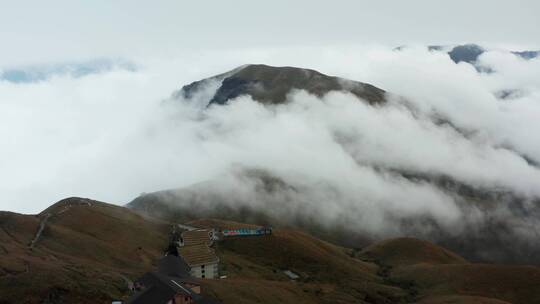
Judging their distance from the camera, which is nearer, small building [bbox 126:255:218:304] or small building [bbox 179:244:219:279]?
small building [bbox 126:255:218:304]

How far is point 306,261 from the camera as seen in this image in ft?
432

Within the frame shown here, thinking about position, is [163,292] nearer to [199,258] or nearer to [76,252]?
[76,252]

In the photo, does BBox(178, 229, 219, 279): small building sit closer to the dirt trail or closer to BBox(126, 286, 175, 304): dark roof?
the dirt trail

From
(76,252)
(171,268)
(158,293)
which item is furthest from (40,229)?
(158,293)

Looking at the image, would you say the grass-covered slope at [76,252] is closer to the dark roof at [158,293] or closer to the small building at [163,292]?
the small building at [163,292]

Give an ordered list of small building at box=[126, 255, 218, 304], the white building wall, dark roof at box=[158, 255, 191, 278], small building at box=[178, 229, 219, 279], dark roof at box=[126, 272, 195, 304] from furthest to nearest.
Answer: small building at box=[178, 229, 219, 279]
the white building wall
dark roof at box=[158, 255, 191, 278]
small building at box=[126, 255, 218, 304]
dark roof at box=[126, 272, 195, 304]

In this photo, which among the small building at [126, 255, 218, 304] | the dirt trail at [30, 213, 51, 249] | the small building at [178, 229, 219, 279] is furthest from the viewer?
the small building at [178, 229, 219, 279]

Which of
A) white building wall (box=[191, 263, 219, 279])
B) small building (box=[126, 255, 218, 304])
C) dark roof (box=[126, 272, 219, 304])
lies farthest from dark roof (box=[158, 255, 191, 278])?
white building wall (box=[191, 263, 219, 279])

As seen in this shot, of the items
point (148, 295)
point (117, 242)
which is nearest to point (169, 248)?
point (117, 242)

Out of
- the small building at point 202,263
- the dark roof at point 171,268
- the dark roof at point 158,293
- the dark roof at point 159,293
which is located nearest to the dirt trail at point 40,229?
the dark roof at point 171,268

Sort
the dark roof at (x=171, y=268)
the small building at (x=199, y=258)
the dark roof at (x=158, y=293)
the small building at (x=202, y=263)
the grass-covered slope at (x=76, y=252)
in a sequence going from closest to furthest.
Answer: the dark roof at (x=158, y=293)
the grass-covered slope at (x=76, y=252)
the dark roof at (x=171, y=268)
the small building at (x=202, y=263)
the small building at (x=199, y=258)

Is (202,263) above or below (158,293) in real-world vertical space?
below

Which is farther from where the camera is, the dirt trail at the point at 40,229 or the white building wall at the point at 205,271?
the white building wall at the point at 205,271

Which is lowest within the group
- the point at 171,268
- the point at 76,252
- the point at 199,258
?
the point at 199,258
